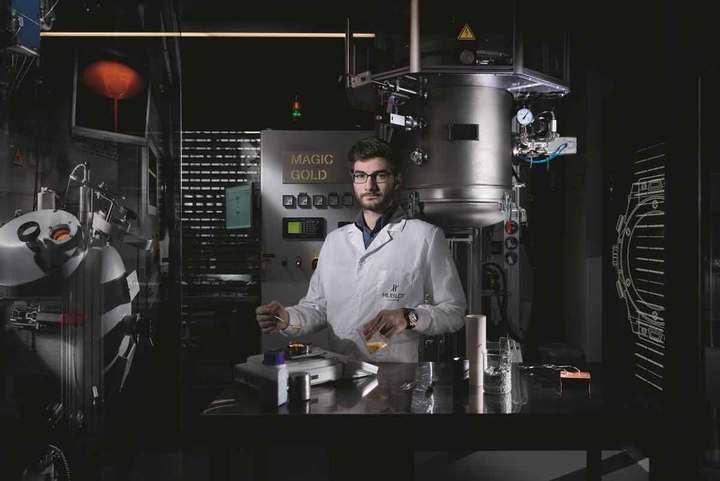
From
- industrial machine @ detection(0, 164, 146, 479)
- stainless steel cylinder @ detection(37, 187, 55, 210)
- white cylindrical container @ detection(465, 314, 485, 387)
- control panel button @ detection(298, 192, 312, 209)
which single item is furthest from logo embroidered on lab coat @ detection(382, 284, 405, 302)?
control panel button @ detection(298, 192, 312, 209)

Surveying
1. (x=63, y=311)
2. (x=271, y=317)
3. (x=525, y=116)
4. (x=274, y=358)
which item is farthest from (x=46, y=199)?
(x=525, y=116)

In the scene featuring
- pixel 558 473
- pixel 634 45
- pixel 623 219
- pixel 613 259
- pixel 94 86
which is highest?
pixel 634 45

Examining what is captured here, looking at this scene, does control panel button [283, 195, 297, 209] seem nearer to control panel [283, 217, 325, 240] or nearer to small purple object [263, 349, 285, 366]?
control panel [283, 217, 325, 240]

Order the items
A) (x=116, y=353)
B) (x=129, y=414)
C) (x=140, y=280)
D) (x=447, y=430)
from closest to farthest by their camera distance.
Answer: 1. (x=447, y=430)
2. (x=116, y=353)
3. (x=129, y=414)
4. (x=140, y=280)

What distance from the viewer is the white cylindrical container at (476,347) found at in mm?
1588

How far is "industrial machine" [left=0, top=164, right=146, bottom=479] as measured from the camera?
84.3 inches

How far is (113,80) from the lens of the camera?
9.98 ft

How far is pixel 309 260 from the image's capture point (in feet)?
13.5

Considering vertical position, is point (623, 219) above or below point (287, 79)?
below

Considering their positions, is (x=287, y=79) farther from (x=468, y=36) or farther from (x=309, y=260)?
(x=468, y=36)

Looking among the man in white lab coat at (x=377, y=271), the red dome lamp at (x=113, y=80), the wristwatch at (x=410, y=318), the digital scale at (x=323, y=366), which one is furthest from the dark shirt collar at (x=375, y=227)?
the red dome lamp at (x=113, y=80)

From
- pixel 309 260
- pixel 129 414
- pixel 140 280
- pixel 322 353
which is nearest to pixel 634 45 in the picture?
pixel 309 260

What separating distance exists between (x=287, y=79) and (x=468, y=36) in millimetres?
2713

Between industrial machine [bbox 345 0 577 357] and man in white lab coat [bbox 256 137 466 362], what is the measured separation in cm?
25
